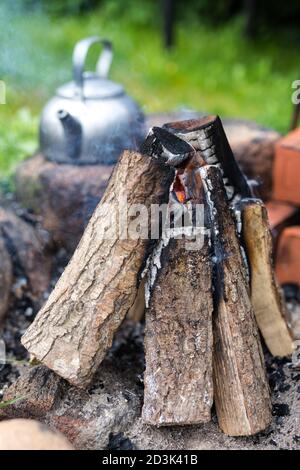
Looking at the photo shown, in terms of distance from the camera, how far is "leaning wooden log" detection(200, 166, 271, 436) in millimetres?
1984

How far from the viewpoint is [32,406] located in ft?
6.58

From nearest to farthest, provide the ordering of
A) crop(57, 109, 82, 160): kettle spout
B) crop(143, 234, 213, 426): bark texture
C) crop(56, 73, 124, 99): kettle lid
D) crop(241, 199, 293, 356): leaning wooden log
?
1. crop(143, 234, 213, 426): bark texture
2. crop(241, 199, 293, 356): leaning wooden log
3. crop(57, 109, 82, 160): kettle spout
4. crop(56, 73, 124, 99): kettle lid

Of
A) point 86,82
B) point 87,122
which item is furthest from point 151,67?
point 87,122

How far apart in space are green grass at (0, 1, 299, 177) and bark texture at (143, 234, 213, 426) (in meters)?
2.07

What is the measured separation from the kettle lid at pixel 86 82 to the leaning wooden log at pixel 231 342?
131 cm

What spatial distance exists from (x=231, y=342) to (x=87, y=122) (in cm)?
152

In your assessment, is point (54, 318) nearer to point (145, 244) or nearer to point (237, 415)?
point (145, 244)

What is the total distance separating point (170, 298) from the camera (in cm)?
200

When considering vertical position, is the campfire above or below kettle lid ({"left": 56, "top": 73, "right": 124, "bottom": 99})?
below

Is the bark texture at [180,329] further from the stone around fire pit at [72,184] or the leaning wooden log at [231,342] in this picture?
the stone around fire pit at [72,184]

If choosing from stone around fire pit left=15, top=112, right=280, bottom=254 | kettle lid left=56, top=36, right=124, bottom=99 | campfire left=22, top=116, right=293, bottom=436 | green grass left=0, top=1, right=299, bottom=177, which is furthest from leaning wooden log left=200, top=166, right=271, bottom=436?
green grass left=0, top=1, right=299, bottom=177

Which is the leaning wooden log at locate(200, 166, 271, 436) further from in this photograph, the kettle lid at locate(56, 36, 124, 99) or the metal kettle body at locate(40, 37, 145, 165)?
the kettle lid at locate(56, 36, 124, 99)

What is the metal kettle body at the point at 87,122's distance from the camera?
3.03 metres

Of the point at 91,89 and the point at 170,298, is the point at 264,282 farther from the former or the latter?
the point at 91,89
